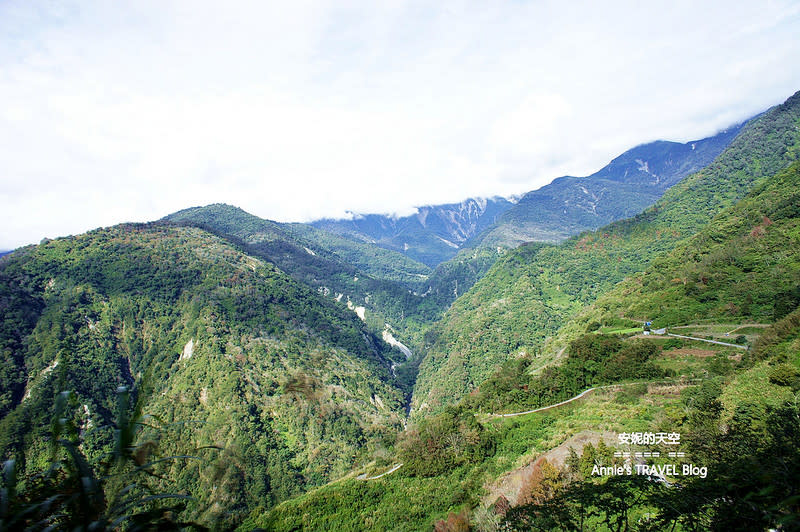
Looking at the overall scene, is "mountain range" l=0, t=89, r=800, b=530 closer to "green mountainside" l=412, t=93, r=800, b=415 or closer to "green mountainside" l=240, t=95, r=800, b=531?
"green mountainside" l=240, t=95, r=800, b=531

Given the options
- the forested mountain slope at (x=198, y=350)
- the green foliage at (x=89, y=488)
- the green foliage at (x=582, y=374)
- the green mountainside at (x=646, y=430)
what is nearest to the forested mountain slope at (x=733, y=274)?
the green mountainside at (x=646, y=430)

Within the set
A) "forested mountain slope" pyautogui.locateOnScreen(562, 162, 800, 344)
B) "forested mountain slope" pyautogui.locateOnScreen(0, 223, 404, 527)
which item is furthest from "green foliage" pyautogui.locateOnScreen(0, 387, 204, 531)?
"forested mountain slope" pyautogui.locateOnScreen(0, 223, 404, 527)

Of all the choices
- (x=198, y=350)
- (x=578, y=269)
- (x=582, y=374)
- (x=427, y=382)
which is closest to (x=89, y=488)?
(x=582, y=374)

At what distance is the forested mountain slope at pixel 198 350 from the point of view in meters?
60.9

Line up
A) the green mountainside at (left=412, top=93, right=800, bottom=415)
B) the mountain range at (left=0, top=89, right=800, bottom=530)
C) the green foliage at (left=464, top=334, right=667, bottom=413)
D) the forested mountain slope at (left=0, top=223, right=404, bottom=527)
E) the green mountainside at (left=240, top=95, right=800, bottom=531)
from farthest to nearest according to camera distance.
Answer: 1. the green mountainside at (left=412, top=93, right=800, bottom=415)
2. the forested mountain slope at (left=0, top=223, right=404, bottom=527)
3. the green foliage at (left=464, top=334, right=667, bottom=413)
4. the green mountainside at (left=240, top=95, right=800, bottom=531)
5. the mountain range at (left=0, top=89, right=800, bottom=530)

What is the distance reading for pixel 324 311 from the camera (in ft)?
408

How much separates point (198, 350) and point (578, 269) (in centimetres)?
10167

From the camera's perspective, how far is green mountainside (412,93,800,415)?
89375 mm

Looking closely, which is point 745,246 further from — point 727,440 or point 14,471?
point 14,471

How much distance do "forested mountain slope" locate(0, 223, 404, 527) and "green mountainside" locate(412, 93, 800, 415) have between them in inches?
738

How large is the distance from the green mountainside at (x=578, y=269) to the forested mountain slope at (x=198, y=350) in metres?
18.7

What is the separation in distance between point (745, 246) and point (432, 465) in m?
49.9

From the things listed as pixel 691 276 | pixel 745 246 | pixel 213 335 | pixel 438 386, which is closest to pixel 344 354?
pixel 438 386

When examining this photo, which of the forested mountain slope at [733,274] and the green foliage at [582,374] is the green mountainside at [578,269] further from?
the green foliage at [582,374]
